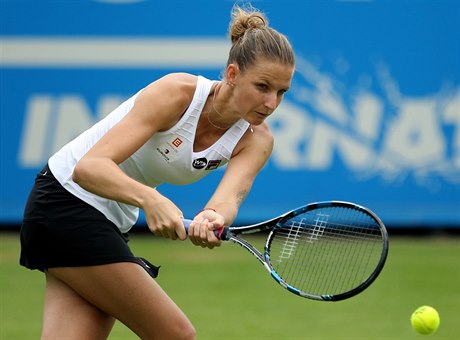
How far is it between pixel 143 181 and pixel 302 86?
7136 millimetres

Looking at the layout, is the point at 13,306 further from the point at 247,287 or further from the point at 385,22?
the point at 385,22

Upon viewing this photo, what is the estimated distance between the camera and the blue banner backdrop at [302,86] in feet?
37.1

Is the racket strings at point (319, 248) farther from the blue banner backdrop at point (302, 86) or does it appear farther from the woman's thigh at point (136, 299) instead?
the blue banner backdrop at point (302, 86)

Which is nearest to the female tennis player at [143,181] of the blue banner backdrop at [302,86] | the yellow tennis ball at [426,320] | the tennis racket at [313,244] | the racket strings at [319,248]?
the tennis racket at [313,244]

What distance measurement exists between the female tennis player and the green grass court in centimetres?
282

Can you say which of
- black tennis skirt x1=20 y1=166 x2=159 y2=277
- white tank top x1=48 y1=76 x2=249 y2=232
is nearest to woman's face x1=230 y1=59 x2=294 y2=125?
white tank top x1=48 y1=76 x2=249 y2=232

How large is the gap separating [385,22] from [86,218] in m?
8.10

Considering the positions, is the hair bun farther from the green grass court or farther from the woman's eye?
the green grass court

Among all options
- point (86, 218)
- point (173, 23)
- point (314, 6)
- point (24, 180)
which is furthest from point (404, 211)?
point (86, 218)

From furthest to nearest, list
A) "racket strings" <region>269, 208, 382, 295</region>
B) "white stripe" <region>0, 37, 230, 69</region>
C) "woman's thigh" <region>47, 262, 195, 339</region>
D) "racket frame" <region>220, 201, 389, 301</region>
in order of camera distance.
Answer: "white stripe" <region>0, 37, 230, 69</region> < "racket strings" <region>269, 208, 382, 295</region> < "woman's thigh" <region>47, 262, 195, 339</region> < "racket frame" <region>220, 201, 389, 301</region>

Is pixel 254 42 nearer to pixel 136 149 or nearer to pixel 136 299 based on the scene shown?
pixel 136 149

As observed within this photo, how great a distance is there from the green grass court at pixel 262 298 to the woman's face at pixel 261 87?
3.11 meters

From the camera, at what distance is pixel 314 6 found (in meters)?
11.5

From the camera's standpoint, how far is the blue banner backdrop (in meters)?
11.3
